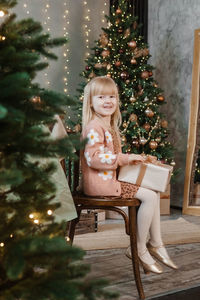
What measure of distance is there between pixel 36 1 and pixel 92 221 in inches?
108

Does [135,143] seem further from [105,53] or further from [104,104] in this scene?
[104,104]

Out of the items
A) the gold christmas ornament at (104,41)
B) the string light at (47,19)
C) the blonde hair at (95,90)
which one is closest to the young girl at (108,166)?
the blonde hair at (95,90)

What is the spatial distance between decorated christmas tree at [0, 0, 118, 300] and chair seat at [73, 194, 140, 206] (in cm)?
88

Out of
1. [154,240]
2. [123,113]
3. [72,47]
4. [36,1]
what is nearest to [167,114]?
[123,113]

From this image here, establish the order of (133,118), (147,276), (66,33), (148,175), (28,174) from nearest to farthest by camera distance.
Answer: (28,174)
(148,175)
(147,276)
(133,118)
(66,33)

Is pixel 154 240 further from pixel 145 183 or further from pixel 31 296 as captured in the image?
pixel 31 296

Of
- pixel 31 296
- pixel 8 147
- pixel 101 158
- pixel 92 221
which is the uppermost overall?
pixel 8 147

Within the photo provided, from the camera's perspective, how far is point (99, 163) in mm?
2076

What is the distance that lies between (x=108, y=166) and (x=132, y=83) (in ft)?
8.52

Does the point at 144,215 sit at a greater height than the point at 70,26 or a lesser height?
lesser

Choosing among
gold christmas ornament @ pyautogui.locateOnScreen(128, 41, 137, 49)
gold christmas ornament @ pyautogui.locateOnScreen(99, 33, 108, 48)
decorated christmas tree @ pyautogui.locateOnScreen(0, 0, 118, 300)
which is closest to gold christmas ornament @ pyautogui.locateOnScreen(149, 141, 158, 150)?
gold christmas ornament @ pyautogui.locateOnScreen(128, 41, 137, 49)

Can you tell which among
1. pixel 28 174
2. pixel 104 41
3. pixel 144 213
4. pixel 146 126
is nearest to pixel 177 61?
pixel 104 41

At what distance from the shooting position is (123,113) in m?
4.38

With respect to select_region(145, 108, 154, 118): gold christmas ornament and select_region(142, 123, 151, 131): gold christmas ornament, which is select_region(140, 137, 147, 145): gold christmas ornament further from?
select_region(145, 108, 154, 118): gold christmas ornament
